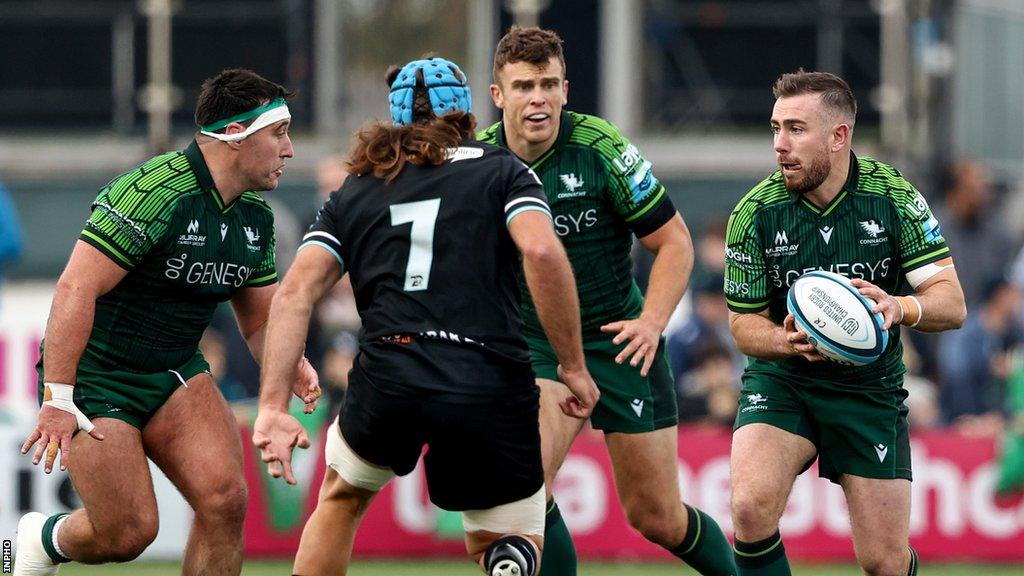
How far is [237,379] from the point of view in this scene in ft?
41.9

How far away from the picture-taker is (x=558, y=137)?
8133mm

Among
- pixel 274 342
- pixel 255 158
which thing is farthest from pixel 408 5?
pixel 274 342

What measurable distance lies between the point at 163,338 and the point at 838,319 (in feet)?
9.17

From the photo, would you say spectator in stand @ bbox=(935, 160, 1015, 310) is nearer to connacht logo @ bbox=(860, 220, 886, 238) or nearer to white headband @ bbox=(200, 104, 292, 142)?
connacht logo @ bbox=(860, 220, 886, 238)

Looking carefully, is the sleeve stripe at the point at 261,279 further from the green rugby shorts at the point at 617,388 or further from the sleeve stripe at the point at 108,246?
the green rugby shorts at the point at 617,388

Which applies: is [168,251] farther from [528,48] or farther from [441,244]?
[528,48]

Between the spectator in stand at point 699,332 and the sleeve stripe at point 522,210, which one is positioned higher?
the sleeve stripe at point 522,210

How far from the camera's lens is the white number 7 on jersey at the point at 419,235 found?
6.72 meters

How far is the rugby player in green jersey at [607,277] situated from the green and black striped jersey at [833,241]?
51 centimetres

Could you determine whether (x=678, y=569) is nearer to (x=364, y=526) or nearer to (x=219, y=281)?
(x=364, y=526)

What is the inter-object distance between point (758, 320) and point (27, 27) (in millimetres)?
10137

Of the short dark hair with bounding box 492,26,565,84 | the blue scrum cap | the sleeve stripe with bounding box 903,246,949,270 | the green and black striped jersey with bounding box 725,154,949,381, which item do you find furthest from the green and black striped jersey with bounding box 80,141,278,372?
the sleeve stripe with bounding box 903,246,949,270

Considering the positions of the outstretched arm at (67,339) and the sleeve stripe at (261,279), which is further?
the sleeve stripe at (261,279)

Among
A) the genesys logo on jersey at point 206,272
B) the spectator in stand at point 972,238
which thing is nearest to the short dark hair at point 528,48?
the genesys logo on jersey at point 206,272
